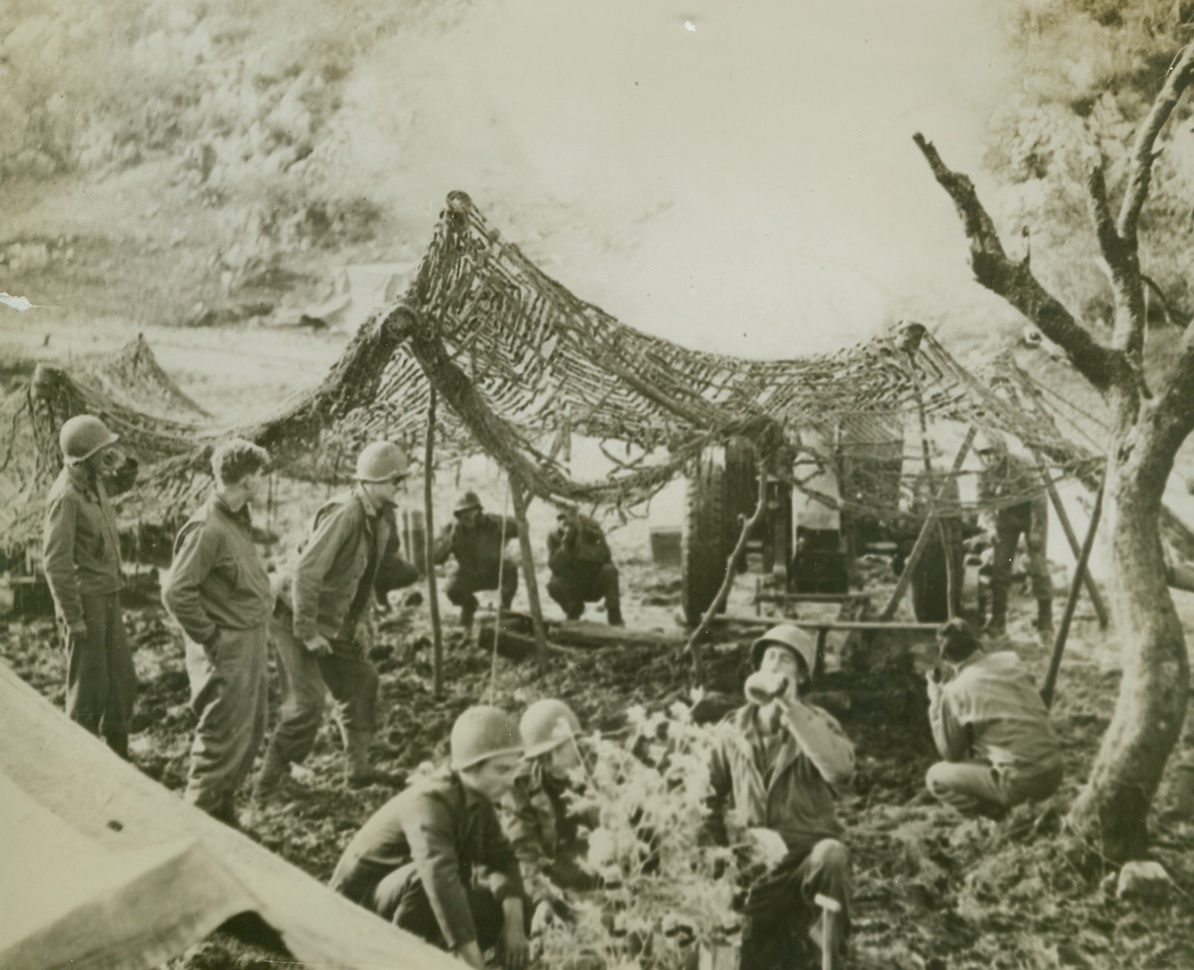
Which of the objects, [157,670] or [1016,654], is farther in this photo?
[157,670]

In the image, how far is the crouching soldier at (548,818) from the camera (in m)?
2.94

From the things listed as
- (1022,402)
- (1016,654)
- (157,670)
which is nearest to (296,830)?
(157,670)

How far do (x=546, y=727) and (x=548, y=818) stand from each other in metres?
0.26

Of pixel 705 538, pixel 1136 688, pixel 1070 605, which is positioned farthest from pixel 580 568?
pixel 1136 688

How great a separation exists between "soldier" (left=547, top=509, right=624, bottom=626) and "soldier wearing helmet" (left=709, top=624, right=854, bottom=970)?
500 mm

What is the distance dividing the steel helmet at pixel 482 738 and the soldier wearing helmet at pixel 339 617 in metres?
0.30

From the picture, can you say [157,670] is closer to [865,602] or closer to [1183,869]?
[865,602]

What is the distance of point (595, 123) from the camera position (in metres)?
2.99

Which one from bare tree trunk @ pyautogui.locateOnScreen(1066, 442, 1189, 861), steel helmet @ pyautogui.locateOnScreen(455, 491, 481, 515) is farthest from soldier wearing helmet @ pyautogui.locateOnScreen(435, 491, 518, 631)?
bare tree trunk @ pyautogui.locateOnScreen(1066, 442, 1189, 861)

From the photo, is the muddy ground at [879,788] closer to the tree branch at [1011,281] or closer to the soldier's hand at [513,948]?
the soldier's hand at [513,948]

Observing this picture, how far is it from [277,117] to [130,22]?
0.56m

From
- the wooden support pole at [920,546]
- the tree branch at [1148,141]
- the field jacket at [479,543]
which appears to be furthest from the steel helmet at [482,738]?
the tree branch at [1148,141]

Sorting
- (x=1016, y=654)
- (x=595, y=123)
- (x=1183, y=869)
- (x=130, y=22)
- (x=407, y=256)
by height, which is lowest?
(x=1183, y=869)

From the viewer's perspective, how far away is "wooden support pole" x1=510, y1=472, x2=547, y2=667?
314 centimetres
